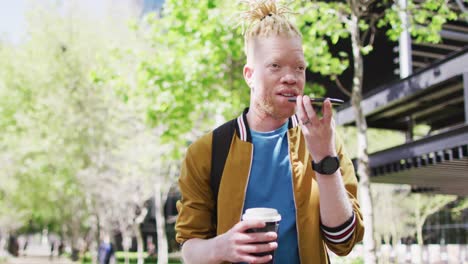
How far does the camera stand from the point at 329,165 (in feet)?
5.97

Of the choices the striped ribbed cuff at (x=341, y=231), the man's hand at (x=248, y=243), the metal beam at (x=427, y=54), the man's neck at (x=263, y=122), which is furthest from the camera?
the metal beam at (x=427, y=54)

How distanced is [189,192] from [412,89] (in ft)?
32.1

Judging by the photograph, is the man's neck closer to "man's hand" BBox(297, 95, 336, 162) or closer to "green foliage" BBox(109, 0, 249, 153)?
"man's hand" BBox(297, 95, 336, 162)

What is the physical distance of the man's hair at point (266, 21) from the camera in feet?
6.72

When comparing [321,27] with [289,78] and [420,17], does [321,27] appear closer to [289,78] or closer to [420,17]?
[420,17]

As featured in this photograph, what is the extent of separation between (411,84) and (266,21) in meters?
9.63

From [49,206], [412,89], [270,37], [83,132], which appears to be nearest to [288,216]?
[270,37]

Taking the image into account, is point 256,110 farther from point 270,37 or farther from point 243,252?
point 243,252

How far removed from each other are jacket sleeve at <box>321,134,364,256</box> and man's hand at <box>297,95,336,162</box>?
0.22 metres

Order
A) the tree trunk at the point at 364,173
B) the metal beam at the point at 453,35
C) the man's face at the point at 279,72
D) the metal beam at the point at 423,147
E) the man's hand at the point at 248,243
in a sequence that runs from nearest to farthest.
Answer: the man's hand at the point at 248,243 < the man's face at the point at 279,72 < the tree trunk at the point at 364,173 < the metal beam at the point at 423,147 < the metal beam at the point at 453,35

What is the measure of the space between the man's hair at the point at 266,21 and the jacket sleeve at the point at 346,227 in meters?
0.42

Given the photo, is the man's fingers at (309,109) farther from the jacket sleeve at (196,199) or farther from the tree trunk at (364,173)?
the tree trunk at (364,173)

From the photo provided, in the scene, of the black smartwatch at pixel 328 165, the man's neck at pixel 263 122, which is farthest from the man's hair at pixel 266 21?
the black smartwatch at pixel 328 165

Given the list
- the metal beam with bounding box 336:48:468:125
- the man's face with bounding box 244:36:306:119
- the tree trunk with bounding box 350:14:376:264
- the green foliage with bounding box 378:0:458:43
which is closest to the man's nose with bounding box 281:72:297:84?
the man's face with bounding box 244:36:306:119
